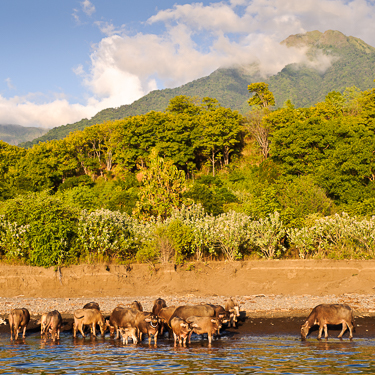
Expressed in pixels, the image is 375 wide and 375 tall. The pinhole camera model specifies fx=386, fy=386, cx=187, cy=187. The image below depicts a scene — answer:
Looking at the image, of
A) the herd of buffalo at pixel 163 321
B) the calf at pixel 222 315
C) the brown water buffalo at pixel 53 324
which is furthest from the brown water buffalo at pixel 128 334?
the calf at pixel 222 315

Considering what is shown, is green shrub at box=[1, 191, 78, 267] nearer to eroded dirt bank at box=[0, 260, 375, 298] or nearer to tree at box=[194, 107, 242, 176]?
eroded dirt bank at box=[0, 260, 375, 298]

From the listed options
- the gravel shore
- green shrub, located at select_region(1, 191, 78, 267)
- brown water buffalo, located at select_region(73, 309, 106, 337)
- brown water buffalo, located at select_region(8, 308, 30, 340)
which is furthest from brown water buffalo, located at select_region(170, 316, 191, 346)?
green shrub, located at select_region(1, 191, 78, 267)

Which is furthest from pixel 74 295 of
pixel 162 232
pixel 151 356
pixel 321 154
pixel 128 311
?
pixel 321 154

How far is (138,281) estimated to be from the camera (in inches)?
1152

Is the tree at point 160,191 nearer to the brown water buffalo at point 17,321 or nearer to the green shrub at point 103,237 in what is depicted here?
the green shrub at point 103,237

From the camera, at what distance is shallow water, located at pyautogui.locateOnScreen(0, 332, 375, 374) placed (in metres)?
11.2

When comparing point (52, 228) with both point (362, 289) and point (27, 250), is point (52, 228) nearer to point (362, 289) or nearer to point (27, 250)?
point (27, 250)

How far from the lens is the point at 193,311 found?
1557 centimetres

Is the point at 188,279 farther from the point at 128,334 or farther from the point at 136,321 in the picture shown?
the point at 128,334

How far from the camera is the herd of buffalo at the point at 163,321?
14453 millimetres

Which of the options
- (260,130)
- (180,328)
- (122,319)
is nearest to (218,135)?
(260,130)

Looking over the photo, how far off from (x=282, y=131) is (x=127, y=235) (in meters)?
36.1

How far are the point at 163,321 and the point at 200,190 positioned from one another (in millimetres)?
31418

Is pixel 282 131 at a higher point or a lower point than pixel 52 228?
higher
